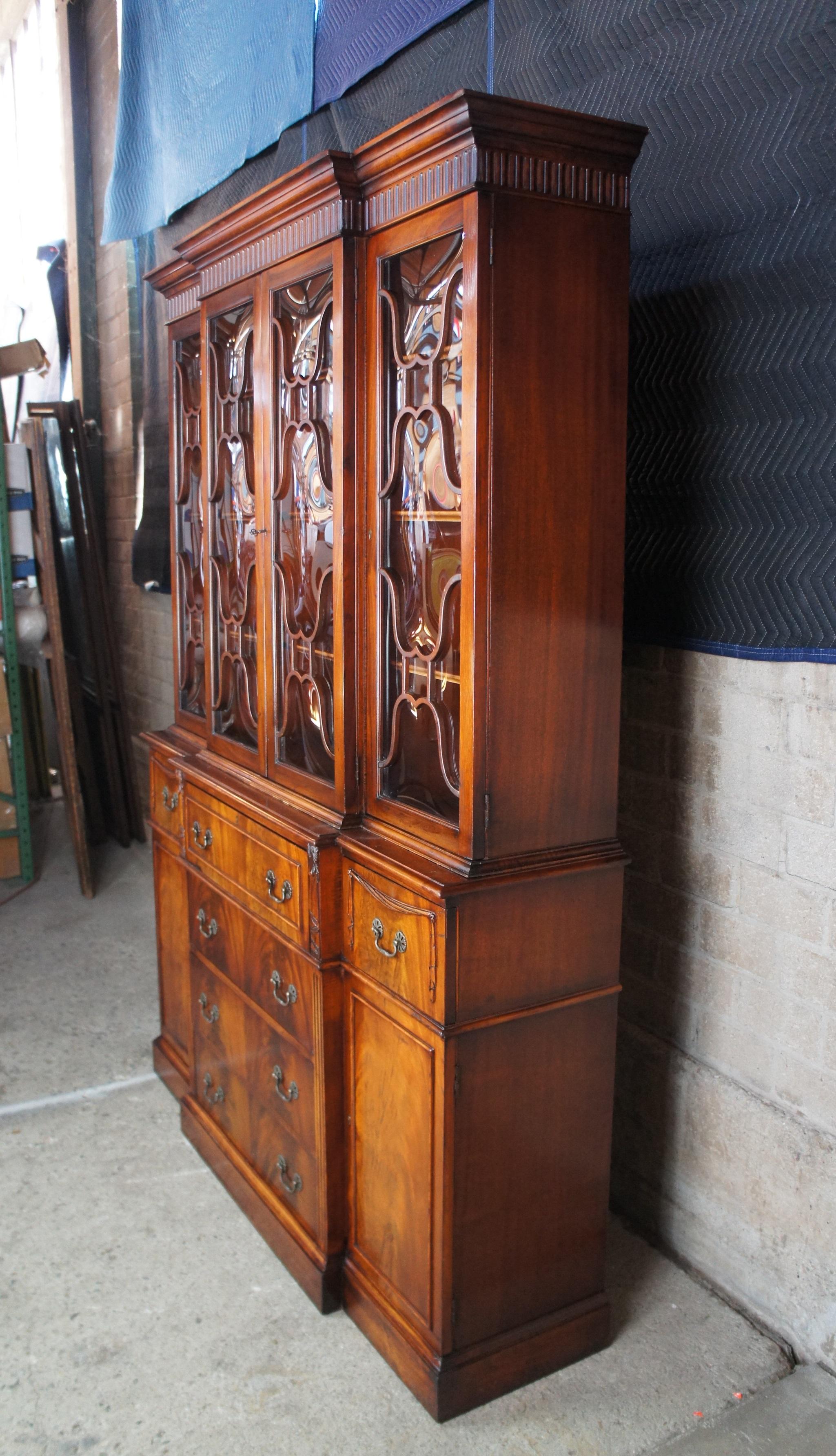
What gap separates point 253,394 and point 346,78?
1.11m

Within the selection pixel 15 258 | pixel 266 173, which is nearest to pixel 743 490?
pixel 266 173

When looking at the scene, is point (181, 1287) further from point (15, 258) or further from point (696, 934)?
point (15, 258)

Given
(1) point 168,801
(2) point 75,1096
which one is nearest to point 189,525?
(1) point 168,801

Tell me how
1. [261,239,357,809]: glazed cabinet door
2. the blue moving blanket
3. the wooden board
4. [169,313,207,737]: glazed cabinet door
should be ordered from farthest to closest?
the wooden board, the blue moving blanket, [169,313,207,737]: glazed cabinet door, [261,239,357,809]: glazed cabinet door

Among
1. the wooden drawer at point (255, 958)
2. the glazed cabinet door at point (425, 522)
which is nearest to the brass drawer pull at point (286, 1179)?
the wooden drawer at point (255, 958)

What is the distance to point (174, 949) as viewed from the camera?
2.88 metres

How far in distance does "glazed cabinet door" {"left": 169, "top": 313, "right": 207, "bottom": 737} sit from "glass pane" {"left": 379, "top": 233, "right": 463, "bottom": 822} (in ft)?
2.84

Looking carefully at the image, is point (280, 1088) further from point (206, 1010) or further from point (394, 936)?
point (394, 936)

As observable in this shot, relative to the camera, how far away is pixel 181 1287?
87.3 inches

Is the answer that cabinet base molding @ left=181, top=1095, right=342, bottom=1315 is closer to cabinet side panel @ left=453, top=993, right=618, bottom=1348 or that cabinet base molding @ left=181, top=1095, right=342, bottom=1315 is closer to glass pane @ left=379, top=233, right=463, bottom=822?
cabinet side panel @ left=453, top=993, right=618, bottom=1348

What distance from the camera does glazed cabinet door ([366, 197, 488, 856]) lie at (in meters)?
1.68

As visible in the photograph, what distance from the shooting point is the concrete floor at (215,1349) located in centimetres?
183

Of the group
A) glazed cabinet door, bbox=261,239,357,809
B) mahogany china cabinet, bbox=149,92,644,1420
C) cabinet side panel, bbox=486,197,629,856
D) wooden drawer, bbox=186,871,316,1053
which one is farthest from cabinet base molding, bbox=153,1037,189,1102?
cabinet side panel, bbox=486,197,629,856

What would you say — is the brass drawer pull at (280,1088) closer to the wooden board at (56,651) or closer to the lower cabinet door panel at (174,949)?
the lower cabinet door panel at (174,949)
